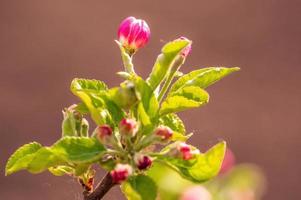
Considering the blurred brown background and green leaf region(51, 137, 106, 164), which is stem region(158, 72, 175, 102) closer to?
green leaf region(51, 137, 106, 164)

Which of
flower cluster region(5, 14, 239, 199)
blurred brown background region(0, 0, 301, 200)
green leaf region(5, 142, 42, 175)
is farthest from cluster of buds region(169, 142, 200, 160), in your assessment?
blurred brown background region(0, 0, 301, 200)

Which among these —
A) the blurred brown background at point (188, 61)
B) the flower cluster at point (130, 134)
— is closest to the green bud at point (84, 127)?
the flower cluster at point (130, 134)

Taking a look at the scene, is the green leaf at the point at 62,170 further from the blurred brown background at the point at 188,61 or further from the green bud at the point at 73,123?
the blurred brown background at the point at 188,61

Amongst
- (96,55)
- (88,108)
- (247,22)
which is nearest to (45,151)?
(88,108)

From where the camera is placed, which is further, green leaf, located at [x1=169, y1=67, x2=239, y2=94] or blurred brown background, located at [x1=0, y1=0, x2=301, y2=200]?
blurred brown background, located at [x1=0, y1=0, x2=301, y2=200]

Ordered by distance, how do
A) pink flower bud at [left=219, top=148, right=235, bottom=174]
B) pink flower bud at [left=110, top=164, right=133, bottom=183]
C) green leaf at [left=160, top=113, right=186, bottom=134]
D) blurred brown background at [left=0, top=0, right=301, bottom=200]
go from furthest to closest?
blurred brown background at [left=0, top=0, right=301, bottom=200] → green leaf at [left=160, top=113, right=186, bottom=134] → pink flower bud at [left=110, top=164, right=133, bottom=183] → pink flower bud at [left=219, top=148, right=235, bottom=174]

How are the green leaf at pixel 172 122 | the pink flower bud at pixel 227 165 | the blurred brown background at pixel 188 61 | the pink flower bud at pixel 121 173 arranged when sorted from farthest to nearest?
the blurred brown background at pixel 188 61, the green leaf at pixel 172 122, the pink flower bud at pixel 121 173, the pink flower bud at pixel 227 165

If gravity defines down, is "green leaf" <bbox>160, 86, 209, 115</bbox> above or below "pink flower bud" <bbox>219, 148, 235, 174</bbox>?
above

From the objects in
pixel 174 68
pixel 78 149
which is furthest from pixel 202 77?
pixel 78 149
